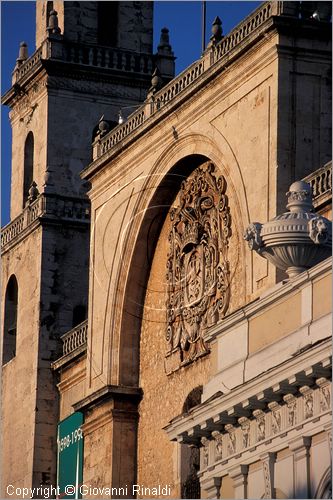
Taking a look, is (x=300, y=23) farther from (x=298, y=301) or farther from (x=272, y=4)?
(x=298, y=301)

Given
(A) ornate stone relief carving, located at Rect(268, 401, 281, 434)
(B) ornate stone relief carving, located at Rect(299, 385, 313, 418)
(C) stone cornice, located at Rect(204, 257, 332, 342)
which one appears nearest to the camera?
(B) ornate stone relief carving, located at Rect(299, 385, 313, 418)

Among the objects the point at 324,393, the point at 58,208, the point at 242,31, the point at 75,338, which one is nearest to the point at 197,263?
the point at 242,31

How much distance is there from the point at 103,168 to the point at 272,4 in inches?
364

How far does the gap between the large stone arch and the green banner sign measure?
91.0 inches

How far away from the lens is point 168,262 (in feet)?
146

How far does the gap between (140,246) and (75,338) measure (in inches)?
204

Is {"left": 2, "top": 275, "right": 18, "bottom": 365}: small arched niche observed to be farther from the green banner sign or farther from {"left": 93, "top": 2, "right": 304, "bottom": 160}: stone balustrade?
{"left": 93, "top": 2, "right": 304, "bottom": 160}: stone balustrade

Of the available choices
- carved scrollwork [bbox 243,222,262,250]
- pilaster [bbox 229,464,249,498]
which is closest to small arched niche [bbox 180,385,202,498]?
pilaster [bbox 229,464,249,498]

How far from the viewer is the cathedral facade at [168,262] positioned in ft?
100

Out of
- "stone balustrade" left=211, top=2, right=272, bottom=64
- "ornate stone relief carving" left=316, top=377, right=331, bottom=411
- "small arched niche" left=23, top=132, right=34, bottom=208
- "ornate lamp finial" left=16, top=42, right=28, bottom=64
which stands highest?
"ornate lamp finial" left=16, top=42, right=28, bottom=64

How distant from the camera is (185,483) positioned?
42.2 metres

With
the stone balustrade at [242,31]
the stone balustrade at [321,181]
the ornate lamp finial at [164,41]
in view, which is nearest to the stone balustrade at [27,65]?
the ornate lamp finial at [164,41]

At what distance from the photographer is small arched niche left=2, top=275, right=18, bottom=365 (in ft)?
177

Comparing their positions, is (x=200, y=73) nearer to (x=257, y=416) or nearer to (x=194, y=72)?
(x=194, y=72)
